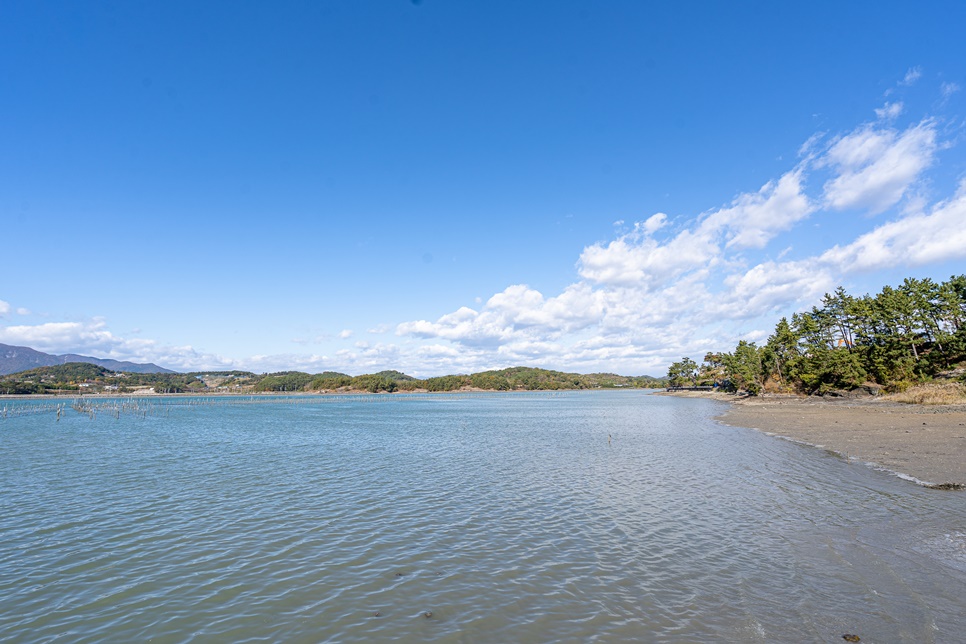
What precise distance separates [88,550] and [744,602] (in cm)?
1579

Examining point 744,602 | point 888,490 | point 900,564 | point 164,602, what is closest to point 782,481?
point 888,490

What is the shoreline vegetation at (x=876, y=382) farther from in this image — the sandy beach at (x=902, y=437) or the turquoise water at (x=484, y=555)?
the turquoise water at (x=484, y=555)

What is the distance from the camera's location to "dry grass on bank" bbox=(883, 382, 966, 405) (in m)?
46.0

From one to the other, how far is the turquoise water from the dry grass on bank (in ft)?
123

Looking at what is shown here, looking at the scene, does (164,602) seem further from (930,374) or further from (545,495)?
(930,374)

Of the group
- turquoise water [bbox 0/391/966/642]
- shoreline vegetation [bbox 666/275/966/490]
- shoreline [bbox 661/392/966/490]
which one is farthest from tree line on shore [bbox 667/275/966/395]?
turquoise water [bbox 0/391/966/642]

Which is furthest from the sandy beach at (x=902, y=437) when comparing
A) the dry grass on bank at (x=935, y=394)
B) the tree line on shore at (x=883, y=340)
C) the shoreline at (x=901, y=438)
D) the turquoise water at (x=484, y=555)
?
the tree line on shore at (x=883, y=340)

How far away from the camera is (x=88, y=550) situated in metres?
12.2

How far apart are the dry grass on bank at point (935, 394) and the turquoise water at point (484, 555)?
37.6 m

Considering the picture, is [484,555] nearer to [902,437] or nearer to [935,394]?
[902,437]

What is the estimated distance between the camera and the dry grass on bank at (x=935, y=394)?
4597 cm

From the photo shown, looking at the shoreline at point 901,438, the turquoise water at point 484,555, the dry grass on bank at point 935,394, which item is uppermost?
the dry grass on bank at point 935,394

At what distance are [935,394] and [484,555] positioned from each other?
197 ft

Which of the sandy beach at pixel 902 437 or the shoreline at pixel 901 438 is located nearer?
the shoreline at pixel 901 438
